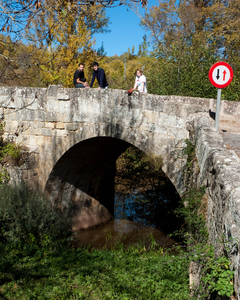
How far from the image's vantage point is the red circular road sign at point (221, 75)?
164 inches

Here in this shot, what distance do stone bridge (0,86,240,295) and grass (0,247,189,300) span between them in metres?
1.31

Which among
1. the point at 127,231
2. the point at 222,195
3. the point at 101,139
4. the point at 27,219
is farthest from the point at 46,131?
the point at 222,195

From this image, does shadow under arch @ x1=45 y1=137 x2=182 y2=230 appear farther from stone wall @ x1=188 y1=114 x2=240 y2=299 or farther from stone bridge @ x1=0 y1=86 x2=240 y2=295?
stone wall @ x1=188 y1=114 x2=240 y2=299

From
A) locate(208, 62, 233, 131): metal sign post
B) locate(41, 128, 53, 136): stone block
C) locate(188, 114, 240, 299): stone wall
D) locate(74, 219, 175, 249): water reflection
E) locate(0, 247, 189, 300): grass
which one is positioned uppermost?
locate(208, 62, 233, 131): metal sign post

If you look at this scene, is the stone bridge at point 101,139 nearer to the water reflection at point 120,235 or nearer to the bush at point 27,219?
the water reflection at point 120,235

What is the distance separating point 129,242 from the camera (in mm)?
7598

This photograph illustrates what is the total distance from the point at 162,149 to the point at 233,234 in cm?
332

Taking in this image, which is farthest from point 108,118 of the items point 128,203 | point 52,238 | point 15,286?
point 128,203

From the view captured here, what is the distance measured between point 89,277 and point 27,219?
7.33ft

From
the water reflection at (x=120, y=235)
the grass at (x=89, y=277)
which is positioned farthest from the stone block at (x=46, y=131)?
the water reflection at (x=120, y=235)

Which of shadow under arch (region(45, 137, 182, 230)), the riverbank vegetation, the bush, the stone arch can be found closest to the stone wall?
the riverbank vegetation

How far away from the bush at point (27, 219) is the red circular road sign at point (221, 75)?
412 cm

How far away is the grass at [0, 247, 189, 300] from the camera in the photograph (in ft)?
12.1

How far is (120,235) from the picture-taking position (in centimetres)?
816
